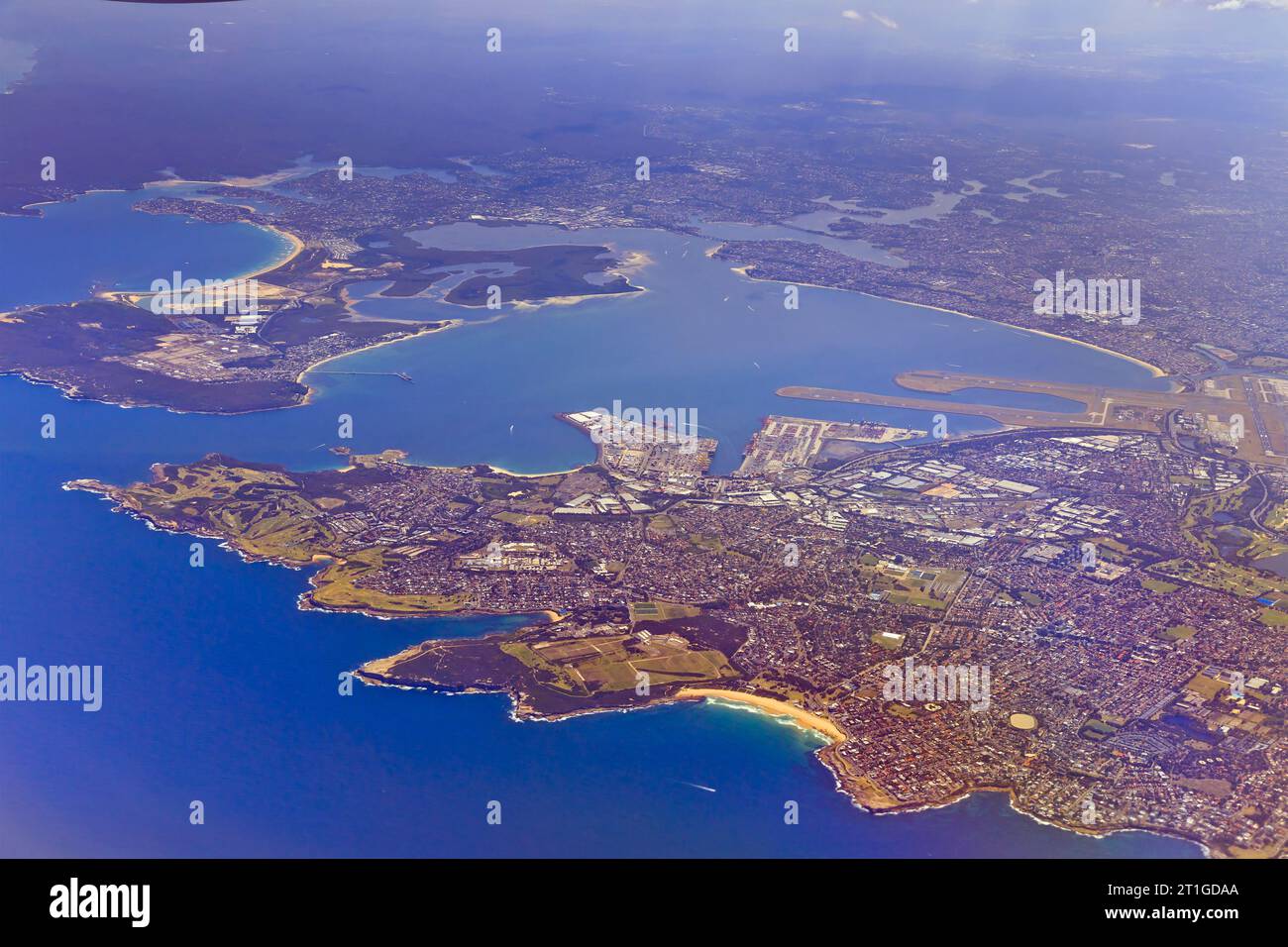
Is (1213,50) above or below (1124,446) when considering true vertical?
above

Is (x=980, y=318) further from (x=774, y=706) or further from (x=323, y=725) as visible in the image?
(x=323, y=725)

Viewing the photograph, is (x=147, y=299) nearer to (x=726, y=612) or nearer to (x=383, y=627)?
(x=383, y=627)

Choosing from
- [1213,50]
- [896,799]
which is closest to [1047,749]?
[896,799]

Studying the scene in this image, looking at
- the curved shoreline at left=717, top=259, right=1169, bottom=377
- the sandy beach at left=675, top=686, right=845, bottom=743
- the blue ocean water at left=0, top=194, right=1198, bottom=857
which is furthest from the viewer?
the curved shoreline at left=717, top=259, right=1169, bottom=377

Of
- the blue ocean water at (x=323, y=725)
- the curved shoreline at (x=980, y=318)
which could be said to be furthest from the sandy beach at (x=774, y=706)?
the curved shoreline at (x=980, y=318)

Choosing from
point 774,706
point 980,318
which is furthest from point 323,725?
point 980,318

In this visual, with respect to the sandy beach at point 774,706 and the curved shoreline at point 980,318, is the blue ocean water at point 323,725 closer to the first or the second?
the sandy beach at point 774,706

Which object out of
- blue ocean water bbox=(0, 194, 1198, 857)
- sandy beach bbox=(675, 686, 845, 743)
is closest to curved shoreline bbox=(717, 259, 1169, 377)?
blue ocean water bbox=(0, 194, 1198, 857)

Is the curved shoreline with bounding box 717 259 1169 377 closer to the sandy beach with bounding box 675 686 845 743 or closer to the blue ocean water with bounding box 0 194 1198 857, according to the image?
the blue ocean water with bounding box 0 194 1198 857
